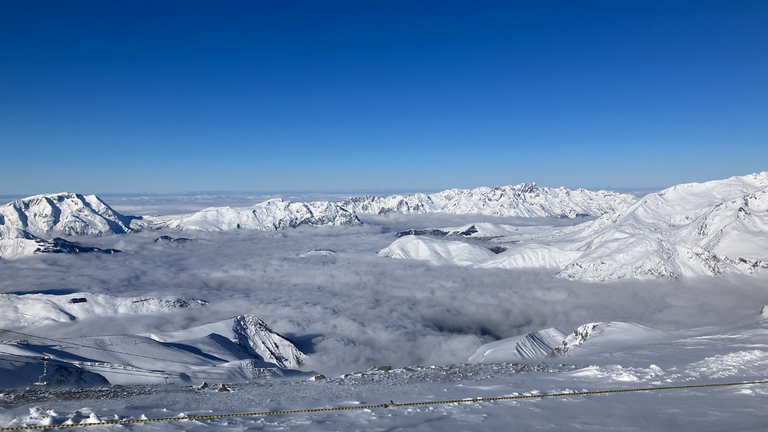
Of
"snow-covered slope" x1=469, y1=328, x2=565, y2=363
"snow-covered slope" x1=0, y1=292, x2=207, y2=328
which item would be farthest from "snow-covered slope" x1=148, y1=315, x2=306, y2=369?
"snow-covered slope" x1=0, y1=292, x2=207, y2=328

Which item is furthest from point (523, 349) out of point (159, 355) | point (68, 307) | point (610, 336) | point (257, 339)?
point (68, 307)

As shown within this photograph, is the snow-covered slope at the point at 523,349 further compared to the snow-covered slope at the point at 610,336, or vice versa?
the snow-covered slope at the point at 523,349

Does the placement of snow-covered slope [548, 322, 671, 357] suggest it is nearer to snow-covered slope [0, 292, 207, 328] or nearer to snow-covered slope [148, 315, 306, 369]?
snow-covered slope [148, 315, 306, 369]

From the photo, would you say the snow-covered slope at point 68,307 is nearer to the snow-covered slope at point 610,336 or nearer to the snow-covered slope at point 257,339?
the snow-covered slope at point 257,339

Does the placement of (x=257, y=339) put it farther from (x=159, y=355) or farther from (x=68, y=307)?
(x=68, y=307)

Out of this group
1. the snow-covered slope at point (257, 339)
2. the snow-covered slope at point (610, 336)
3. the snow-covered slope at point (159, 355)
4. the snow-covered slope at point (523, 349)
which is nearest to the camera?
the snow-covered slope at point (159, 355)

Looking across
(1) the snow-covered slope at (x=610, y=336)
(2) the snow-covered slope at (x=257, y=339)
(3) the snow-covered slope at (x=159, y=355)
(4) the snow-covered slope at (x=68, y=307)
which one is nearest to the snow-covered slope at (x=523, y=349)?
(1) the snow-covered slope at (x=610, y=336)
